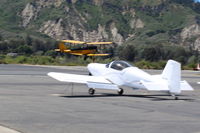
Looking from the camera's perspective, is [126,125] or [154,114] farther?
[154,114]

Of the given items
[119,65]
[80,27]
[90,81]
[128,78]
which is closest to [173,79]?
[128,78]

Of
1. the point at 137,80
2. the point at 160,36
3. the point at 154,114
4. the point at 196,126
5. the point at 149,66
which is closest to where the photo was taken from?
the point at 196,126

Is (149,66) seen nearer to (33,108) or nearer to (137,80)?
(137,80)

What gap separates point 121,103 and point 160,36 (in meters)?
169

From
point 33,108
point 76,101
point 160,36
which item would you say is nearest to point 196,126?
point 33,108

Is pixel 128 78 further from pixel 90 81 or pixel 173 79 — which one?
pixel 173 79

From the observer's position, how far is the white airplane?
21.7 meters

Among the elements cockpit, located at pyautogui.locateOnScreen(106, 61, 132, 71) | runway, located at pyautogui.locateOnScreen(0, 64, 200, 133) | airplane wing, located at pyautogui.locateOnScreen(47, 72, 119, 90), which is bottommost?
runway, located at pyautogui.locateOnScreen(0, 64, 200, 133)

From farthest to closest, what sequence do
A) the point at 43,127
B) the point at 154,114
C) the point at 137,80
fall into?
the point at 137,80, the point at 154,114, the point at 43,127

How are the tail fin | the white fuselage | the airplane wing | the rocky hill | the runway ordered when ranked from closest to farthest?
the runway
the tail fin
the white fuselage
the airplane wing
the rocky hill

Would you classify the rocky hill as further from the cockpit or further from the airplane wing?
the airplane wing

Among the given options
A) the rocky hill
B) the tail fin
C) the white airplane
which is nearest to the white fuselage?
the white airplane

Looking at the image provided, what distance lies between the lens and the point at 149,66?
7338 centimetres

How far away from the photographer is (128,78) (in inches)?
922
